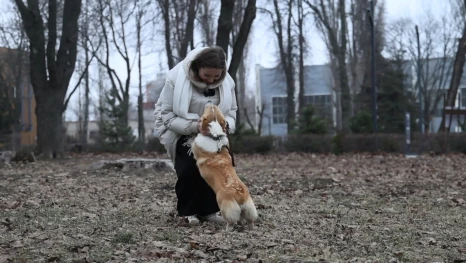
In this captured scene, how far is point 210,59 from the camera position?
7059 mm

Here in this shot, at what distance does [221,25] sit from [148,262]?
18.8 m

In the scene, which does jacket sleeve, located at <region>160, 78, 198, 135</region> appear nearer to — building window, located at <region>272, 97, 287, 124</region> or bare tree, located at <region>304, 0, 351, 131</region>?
bare tree, located at <region>304, 0, 351, 131</region>

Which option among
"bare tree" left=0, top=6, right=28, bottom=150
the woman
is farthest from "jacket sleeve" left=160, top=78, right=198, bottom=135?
"bare tree" left=0, top=6, right=28, bottom=150

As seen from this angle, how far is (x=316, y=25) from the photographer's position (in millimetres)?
40062

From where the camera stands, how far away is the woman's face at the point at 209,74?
7.10 meters

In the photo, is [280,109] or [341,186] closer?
[341,186]

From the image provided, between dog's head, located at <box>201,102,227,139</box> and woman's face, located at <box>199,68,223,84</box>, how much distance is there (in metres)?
0.30

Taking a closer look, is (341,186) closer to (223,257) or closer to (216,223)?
(216,223)

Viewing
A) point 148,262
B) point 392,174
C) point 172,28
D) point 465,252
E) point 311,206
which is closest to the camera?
point 148,262

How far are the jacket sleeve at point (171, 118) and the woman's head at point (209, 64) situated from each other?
330 millimetres

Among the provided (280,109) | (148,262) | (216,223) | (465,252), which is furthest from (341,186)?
(280,109)

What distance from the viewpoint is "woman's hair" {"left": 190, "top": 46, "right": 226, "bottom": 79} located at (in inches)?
278

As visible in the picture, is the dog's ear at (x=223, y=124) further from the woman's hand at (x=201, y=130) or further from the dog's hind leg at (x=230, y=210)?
the dog's hind leg at (x=230, y=210)

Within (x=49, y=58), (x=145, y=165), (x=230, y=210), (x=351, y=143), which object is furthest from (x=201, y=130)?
(x=351, y=143)
